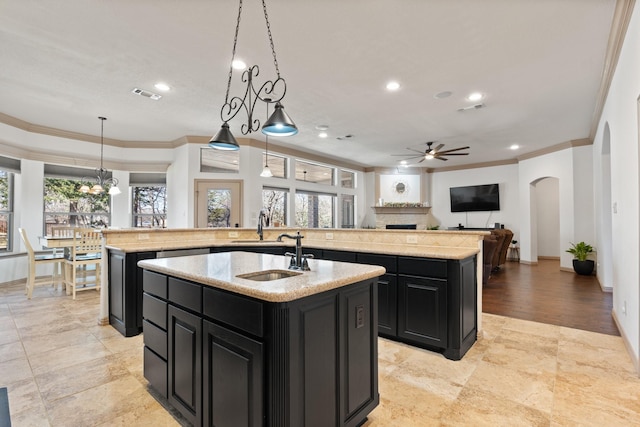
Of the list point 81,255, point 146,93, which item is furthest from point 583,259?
point 81,255

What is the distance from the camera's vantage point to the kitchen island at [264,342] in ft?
4.43

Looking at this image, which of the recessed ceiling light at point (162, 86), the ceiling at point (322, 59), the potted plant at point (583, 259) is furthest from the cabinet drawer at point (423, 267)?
the potted plant at point (583, 259)

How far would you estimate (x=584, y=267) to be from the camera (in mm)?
6391

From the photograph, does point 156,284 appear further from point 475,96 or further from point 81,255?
point 475,96

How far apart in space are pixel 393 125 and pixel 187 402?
214 inches

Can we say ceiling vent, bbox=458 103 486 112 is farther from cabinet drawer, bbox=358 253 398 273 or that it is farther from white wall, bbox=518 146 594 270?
white wall, bbox=518 146 594 270

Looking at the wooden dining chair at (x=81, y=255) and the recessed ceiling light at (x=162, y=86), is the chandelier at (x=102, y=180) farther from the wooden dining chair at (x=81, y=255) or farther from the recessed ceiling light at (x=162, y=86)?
the recessed ceiling light at (x=162, y=86)

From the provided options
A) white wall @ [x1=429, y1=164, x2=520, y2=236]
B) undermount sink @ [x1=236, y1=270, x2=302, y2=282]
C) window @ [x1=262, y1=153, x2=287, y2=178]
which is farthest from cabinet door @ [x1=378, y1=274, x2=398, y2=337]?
white wall @ [x1=429, y1=164, x2=520, y2=236]

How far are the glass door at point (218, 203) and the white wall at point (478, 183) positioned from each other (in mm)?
6837

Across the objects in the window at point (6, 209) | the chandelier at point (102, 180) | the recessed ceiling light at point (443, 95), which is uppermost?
the recessed ceiling light at point (443, 95)

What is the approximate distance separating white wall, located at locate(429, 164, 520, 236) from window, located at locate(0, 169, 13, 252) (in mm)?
10627

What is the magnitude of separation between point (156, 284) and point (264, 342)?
3.65 ft

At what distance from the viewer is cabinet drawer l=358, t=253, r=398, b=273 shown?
9.62 feet

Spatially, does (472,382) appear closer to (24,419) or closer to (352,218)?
(24,419)
